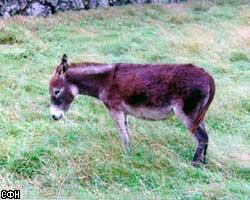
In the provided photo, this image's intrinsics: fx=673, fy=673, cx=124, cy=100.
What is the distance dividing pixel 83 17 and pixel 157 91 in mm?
10365

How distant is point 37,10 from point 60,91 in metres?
10.2

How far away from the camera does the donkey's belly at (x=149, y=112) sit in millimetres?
6781

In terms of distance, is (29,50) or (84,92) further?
(29,50)

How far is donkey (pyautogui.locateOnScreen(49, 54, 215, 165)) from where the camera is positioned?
22.0 ft

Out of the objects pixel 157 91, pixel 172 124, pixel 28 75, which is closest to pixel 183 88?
pixel 157 91

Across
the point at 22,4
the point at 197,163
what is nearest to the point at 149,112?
the point at 197,163

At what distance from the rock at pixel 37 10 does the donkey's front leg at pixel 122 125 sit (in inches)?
405

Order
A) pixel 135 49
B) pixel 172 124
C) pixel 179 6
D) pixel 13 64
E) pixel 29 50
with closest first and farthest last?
pixel 172 124
pixel 13 64
pixel 29 50
pixel 135 49
pixel 179 6

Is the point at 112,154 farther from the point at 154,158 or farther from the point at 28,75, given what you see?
the point at 28,75

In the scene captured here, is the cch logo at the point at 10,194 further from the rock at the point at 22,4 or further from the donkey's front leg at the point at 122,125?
the rock at the point at 22,4

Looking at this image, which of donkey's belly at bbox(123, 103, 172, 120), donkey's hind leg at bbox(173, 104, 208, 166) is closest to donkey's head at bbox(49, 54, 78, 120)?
donkey's belly at bbox(123, 103, 172, 120)

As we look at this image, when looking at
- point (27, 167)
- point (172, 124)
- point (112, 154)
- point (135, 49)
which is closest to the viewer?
point (27, 167)

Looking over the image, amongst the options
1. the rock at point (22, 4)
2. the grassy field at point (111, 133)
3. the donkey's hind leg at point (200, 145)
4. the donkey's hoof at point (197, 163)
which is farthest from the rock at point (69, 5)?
the donkey's hoof at point (197, 163)

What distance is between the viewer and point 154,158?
21.9 feet
